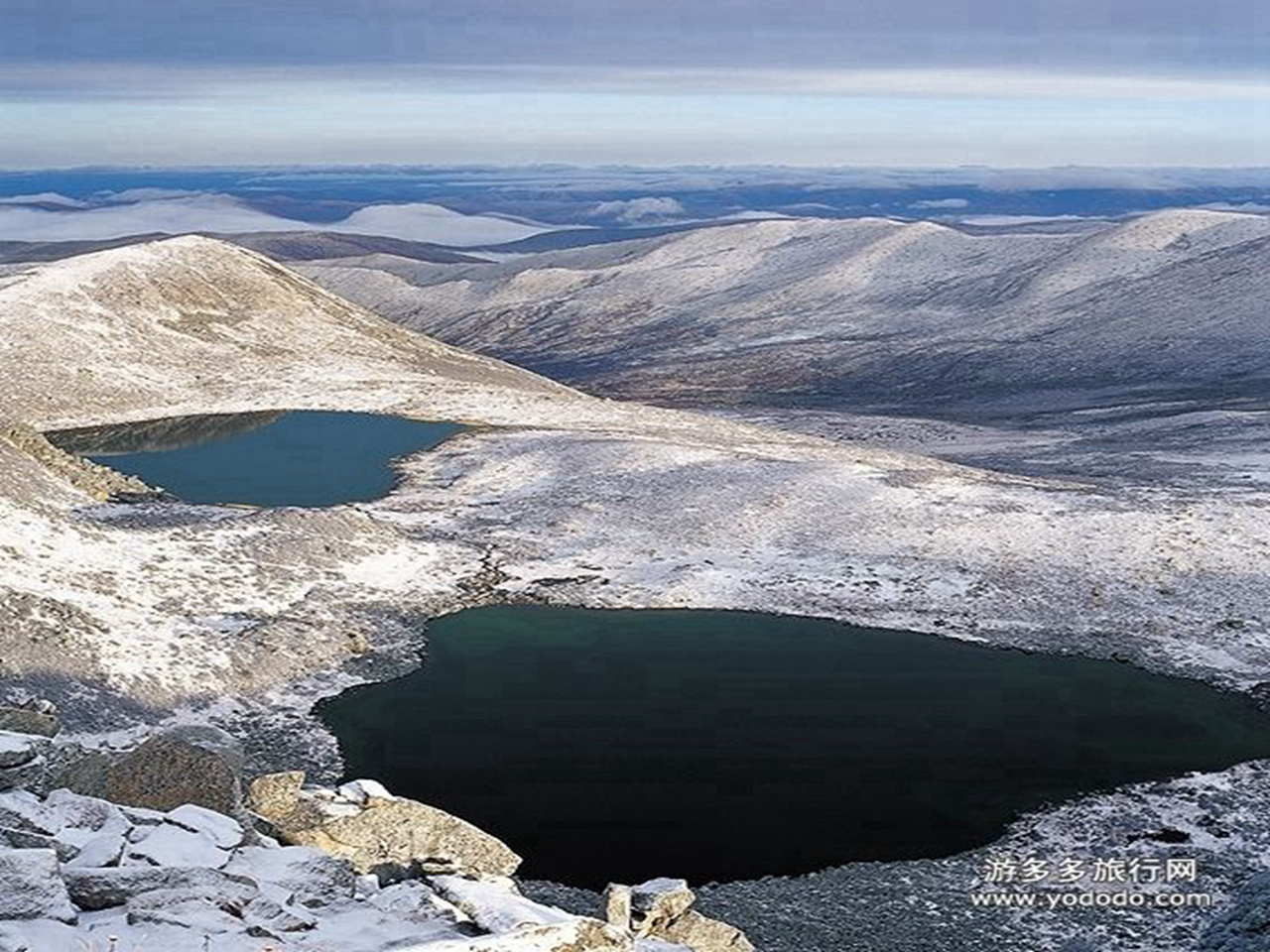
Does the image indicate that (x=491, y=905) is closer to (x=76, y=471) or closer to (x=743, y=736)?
(x=743, y=736)

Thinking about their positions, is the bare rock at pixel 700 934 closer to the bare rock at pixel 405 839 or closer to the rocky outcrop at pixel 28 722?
the bare rock at pixel 405 839

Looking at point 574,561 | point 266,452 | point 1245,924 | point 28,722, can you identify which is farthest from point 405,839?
point 266,452

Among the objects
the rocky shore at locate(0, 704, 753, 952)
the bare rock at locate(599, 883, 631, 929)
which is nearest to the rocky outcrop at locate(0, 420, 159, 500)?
the rocky shore at locate(0, 704, 753, 952)

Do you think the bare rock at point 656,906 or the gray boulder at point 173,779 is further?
the gray boulder at point 173,779

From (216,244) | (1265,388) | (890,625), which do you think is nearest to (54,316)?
(216,244)

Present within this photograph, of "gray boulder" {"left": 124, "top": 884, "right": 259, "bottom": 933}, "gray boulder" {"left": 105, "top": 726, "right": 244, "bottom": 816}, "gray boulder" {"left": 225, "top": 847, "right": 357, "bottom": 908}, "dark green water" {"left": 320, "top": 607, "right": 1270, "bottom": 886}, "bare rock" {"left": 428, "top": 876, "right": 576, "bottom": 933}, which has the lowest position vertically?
"dark green water" {"left": 320, "top": 607, "right": 1270, "bottom": 886}

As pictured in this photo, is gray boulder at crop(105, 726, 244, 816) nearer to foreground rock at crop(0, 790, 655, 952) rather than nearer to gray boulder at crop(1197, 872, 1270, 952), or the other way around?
foreground rock at crop(0, 790, 655, 952)

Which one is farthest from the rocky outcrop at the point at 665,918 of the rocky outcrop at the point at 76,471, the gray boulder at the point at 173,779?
the rocky outcrop at the point at 76,471
